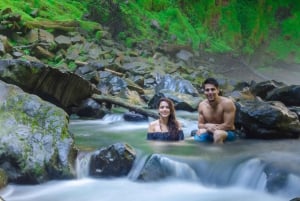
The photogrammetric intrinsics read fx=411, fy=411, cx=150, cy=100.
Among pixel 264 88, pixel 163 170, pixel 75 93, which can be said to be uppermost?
pixel 264 88

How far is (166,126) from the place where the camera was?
7.45 meters

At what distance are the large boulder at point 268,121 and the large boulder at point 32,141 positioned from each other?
346 centimetres

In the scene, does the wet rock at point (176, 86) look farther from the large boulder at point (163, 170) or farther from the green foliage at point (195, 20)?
the large boulder at point (163, 170)

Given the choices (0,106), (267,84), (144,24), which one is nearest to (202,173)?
(0,106)

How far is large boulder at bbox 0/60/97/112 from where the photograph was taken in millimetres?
9047

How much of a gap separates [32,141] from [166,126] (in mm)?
2659

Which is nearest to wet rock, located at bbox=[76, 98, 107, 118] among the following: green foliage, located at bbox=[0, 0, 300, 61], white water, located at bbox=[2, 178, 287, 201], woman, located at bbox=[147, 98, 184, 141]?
woman, located at bbox=[147, 98, 184, 141]

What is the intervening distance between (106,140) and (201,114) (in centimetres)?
185

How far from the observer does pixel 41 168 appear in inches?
210

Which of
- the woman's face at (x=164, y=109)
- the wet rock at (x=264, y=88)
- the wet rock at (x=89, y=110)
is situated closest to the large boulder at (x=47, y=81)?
the wet rock at (x=89, y=110)

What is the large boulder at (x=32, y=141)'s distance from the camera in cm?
525

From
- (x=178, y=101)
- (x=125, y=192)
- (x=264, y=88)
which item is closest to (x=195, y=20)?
(x=264, y=88)

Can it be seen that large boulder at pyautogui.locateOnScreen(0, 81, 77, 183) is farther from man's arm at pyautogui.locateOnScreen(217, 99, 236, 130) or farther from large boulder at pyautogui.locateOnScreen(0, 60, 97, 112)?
man's arm at pyautogui.locateOnScreen(217, 99, 236, 130)

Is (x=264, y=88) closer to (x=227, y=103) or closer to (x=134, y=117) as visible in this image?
(x=134, y=117)
